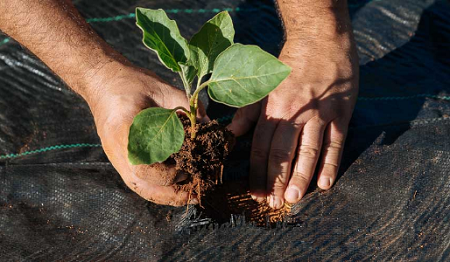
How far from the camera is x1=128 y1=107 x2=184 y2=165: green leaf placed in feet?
3.25

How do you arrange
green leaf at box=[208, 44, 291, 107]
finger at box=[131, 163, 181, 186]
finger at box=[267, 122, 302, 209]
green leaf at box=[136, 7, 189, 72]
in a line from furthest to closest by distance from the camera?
finger at box=[267, 122, 302, 209], finger at box=[131, 163, 181, 186], green leaf at box=[136, 7, 189, 72], green leaf at box=[208, 44, 291, 107]

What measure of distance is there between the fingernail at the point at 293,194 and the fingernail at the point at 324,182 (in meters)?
0.09

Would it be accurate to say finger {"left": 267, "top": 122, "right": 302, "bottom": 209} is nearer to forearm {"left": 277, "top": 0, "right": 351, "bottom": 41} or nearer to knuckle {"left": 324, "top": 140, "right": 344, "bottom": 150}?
knuckle {"left": 324, "top": 140, "right": 344, "bottom": 150}

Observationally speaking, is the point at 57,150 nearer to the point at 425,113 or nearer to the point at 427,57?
the point at 425,113

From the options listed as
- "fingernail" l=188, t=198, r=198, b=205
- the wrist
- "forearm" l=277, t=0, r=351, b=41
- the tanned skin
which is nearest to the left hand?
the tanned skin

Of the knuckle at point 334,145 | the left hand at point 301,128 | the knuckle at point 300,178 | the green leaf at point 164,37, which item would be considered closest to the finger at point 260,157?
the left hand at point 301,128

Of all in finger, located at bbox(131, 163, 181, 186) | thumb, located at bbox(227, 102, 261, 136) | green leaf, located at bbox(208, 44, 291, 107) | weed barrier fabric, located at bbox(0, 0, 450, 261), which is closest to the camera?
green leaf, located at bbox(208, 44, 291, 107)

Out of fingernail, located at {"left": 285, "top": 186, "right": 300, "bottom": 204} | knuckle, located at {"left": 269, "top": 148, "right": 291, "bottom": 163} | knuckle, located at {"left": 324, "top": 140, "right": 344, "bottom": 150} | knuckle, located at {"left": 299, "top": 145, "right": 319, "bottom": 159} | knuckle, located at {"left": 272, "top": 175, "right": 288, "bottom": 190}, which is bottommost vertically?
fingernail, located at {"left": 285, "top": 186, "right": 300, "bottom": 204}

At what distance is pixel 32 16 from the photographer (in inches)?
59.3

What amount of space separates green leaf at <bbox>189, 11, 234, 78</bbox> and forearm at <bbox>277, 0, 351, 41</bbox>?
27.6 inches

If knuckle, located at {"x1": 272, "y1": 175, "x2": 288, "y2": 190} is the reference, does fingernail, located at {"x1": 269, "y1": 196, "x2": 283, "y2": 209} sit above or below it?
below

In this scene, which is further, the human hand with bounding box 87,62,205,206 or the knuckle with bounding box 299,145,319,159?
the knuckle with bounding box 299,145,319,159

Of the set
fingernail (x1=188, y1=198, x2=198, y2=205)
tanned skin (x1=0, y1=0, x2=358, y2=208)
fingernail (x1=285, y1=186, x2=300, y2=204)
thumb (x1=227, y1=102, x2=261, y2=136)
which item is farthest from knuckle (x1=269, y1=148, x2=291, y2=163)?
fingernail (x1=188, y1=198, x2=198, y2=205)

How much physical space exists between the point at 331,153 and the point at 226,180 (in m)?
0.41
